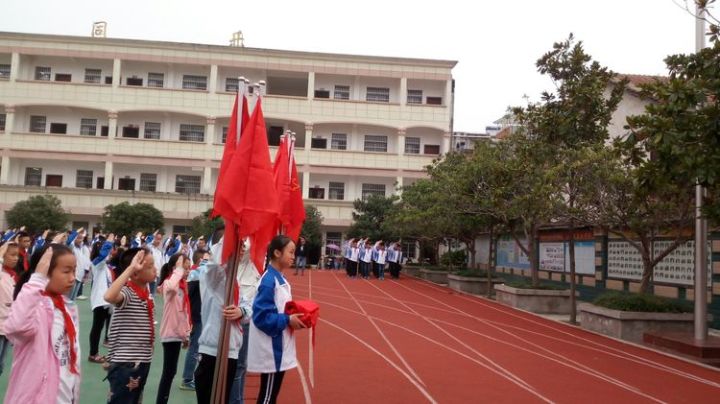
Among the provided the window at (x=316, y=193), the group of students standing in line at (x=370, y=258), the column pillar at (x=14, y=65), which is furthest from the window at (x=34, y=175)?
the group of students standing in line at (x=370, y=258)

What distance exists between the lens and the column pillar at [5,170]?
3202 centimetres

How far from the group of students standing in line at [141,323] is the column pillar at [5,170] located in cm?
2995

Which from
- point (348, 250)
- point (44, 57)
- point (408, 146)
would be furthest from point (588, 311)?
point (44, 57)

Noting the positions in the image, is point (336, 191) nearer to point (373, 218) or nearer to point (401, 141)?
point (401, 141)

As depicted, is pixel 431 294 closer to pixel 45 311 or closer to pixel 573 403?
pixel 573 403

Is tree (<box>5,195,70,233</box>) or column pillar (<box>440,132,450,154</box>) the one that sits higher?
column pillar (<box>440,132,450,154</box>)

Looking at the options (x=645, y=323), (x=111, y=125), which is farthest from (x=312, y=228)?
(x=645, y=323)

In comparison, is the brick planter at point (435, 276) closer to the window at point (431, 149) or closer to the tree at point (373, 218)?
the tree at point (373, 218)

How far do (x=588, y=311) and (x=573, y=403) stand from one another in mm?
6377

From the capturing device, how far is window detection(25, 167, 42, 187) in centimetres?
3322

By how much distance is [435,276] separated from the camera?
26.3m

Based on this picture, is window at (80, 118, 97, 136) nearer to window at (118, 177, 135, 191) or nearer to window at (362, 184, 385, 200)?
window at (118, 177, 135, 191)

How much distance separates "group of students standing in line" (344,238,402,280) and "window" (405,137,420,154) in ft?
29.8

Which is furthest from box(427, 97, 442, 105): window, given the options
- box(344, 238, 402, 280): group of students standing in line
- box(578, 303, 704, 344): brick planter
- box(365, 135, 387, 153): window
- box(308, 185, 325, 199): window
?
box(578, 303, 704, 344): brick planter
